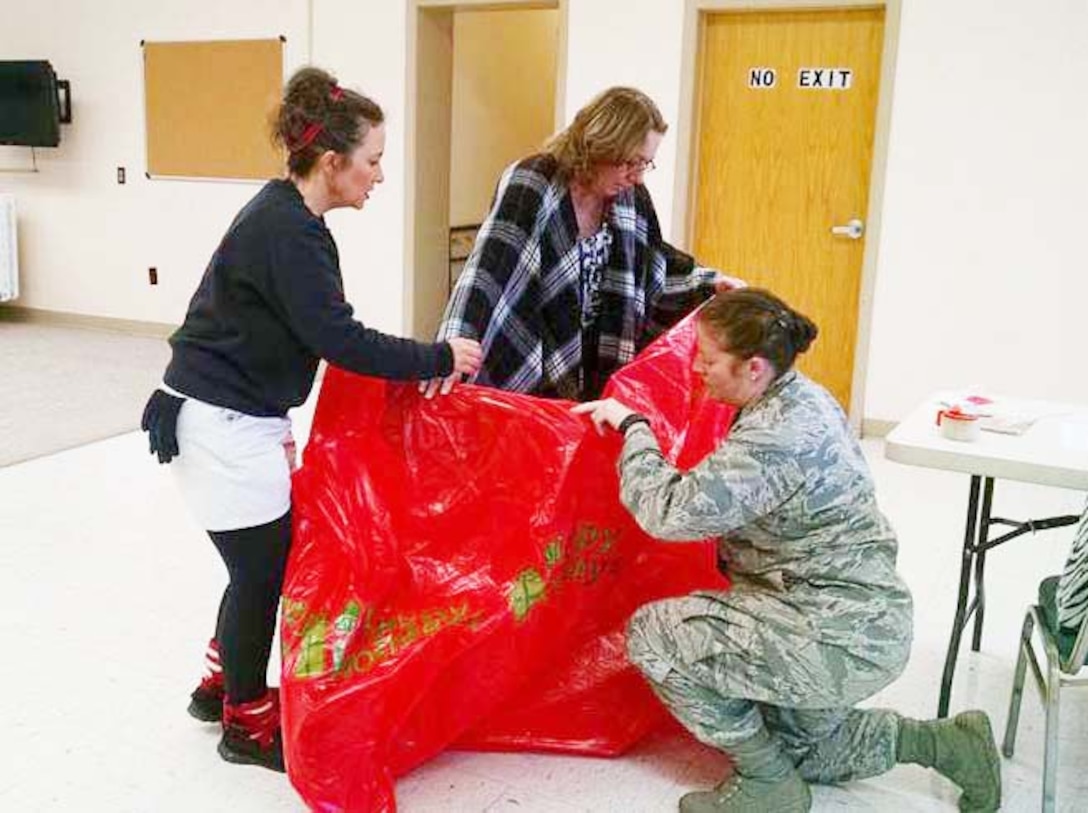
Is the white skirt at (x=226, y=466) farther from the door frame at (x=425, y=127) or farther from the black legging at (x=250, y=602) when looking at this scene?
the door frame at (x=425, y=127)

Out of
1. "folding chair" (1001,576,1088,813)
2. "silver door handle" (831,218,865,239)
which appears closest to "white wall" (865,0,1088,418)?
"silver door handle" (831,218,865,239)

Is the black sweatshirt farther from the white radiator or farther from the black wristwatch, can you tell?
the white radiator

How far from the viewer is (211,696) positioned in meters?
2.12

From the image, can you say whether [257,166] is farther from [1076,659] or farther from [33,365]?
[1076,659]

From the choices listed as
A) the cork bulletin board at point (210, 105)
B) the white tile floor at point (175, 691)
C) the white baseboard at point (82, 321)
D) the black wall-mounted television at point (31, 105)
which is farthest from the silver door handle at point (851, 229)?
the black wall-mounted television at point (31, 105)

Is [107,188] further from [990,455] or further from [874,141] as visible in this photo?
[990,455]

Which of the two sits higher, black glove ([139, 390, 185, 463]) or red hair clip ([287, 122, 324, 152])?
red hair clip ([287, 122, 324, 152])

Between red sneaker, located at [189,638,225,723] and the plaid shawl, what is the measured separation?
0.76 metres

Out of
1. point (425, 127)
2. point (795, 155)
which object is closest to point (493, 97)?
point (425, 127)

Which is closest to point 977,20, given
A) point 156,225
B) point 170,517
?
point 170,517

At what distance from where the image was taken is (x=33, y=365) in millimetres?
5582

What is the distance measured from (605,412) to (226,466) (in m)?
0.64

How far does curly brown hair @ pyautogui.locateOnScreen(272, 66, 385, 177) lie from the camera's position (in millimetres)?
1729

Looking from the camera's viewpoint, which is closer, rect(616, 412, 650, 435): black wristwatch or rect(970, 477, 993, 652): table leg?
rect(616, 412, 650, 435): black wristwatch
